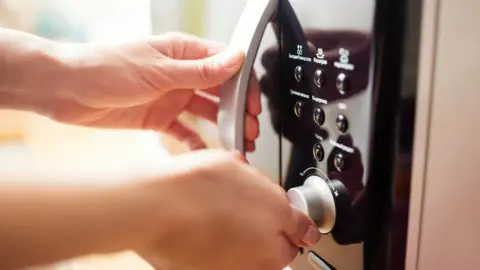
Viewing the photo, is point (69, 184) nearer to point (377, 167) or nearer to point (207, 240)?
point (207, 240)

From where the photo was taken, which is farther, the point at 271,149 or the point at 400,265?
the point at 271,149

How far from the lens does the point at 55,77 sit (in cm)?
58

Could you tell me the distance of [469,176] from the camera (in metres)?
0.31

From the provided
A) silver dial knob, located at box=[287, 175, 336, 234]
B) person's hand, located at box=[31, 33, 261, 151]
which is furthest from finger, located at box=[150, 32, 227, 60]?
silver dial knob, located at box=[287, 175, 336, 234]

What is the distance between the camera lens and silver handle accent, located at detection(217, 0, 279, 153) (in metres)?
0.45

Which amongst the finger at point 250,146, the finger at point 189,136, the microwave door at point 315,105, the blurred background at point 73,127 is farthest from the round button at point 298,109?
the blurred background at point 73,127

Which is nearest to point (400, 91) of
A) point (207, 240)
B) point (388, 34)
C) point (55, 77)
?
point (388, 34)

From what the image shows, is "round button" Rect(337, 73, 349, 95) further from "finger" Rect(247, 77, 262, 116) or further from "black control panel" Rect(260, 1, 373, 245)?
"finger" Rect(247, 77, 262, 116)

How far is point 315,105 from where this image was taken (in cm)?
42

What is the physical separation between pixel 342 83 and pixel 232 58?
141mm

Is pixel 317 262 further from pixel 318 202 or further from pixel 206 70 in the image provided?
pixel 206 70

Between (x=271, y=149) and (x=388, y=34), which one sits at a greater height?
(x=388, y=34)

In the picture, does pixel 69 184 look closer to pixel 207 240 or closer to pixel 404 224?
pixel 207 240

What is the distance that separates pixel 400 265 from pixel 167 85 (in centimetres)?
30
